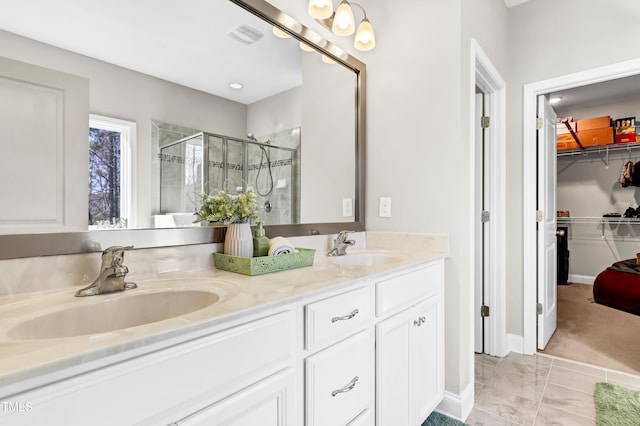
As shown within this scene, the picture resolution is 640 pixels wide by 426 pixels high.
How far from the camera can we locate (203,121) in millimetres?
1354

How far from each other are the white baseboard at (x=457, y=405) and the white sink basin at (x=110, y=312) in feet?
4.94

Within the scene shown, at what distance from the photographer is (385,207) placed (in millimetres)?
2037

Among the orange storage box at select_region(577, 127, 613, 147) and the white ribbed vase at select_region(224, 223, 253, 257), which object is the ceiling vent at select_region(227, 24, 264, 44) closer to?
the white ribbed vase at select_region(224, 223, 253, 257)

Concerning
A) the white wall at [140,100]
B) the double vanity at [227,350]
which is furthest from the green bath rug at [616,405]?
the white wall at [140,100]

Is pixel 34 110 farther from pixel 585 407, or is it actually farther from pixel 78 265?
pixel 585 407

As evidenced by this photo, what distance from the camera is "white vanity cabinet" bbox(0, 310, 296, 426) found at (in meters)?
0.52

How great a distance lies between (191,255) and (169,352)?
0.67 meters

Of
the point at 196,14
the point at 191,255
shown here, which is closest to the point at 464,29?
the point at 196,14

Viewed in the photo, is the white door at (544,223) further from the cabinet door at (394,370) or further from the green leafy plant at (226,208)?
the green leafy plant at (226,208)

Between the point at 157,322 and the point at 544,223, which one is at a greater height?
the point at 544,223

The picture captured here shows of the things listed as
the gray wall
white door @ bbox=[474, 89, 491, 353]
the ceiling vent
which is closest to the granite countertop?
the gray wall

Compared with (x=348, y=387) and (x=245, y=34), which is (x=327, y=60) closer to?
(x=245, y=34)

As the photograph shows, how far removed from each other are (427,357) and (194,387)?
124 cm

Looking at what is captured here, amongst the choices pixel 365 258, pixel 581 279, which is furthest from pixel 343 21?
pixel 581 279
